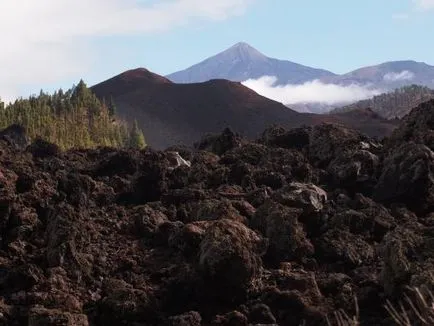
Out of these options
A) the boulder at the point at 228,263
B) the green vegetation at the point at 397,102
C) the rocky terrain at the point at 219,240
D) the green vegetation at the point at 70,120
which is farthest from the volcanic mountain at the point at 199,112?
the boulder at the point at 228,263

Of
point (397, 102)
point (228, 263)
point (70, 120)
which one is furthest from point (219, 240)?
point (397, 102)

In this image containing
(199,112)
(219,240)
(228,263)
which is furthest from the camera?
(199,112)

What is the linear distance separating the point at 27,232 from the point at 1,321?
2.34 meters

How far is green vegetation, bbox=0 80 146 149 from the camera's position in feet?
177

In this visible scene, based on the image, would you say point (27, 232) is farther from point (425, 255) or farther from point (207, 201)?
point (425, 255)

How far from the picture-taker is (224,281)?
26.3 ft

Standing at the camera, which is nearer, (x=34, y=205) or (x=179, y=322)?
(x=179, y=322)

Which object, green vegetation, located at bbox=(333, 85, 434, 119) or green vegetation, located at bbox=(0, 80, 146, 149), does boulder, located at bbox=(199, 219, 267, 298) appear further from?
green vegetation, located at bbox=(333, 85, 434, 119)

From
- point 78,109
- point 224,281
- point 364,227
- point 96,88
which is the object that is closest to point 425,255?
point 364,227

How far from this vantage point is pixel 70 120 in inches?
2530

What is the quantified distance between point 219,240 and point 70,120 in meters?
58.1

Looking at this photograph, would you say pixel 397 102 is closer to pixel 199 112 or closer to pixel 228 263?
pixel 199 112

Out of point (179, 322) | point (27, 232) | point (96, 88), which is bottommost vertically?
point (179, 322)

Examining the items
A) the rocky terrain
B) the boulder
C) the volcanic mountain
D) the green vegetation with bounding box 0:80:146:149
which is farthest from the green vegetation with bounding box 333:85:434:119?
the boulder
